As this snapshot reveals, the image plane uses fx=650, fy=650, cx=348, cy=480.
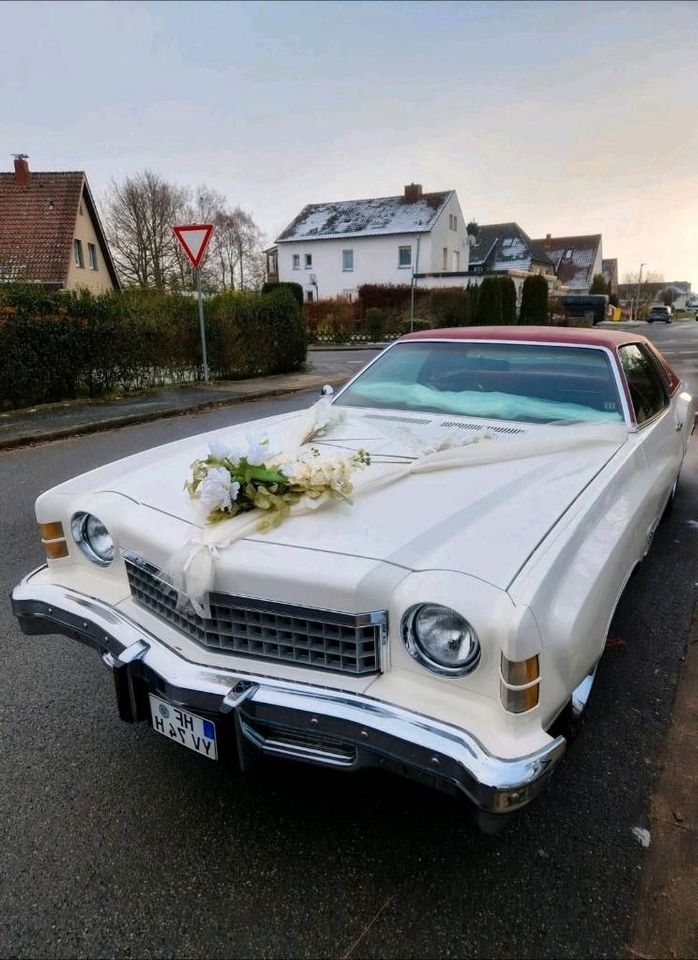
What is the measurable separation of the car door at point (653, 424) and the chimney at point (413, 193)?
46106mm

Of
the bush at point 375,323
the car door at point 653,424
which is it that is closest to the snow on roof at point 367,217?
the bush at point 375,323

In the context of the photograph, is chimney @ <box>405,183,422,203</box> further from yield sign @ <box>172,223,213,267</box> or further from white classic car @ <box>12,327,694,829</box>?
A: white classic car @ <box>12,327,694,829</box>

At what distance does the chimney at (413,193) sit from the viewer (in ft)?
152

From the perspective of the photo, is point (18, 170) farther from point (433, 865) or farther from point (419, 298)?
point (433, 865)

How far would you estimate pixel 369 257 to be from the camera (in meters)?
46.0

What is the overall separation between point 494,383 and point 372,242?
45.0 m

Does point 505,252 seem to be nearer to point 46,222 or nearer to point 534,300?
point 534,300

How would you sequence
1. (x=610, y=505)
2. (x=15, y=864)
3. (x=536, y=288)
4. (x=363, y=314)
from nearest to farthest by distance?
(x=15, y=864), (x=610, y=505), (x=363, y=314), (x=536, y=288)

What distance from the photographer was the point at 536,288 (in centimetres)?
3409

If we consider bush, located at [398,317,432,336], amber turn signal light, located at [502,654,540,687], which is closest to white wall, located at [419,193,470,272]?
bush, located at [398,317,432,336]

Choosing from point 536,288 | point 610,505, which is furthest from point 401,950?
point 536,288

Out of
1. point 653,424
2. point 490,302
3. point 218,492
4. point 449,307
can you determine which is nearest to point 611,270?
point 449,307

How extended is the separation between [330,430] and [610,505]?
140 cm

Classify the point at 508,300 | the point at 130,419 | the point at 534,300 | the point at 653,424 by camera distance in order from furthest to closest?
the point at 534,300, the point at 508,300, the point at 130,419, the point at 653,424
